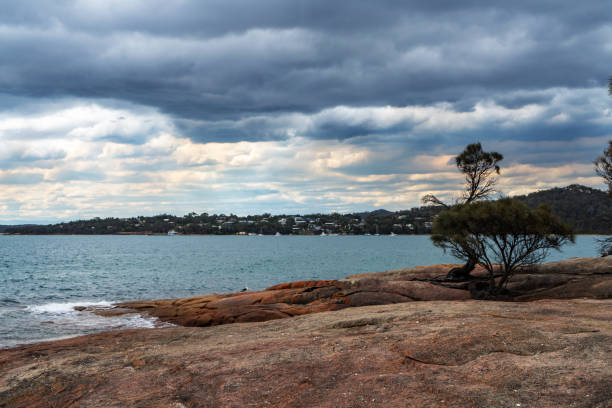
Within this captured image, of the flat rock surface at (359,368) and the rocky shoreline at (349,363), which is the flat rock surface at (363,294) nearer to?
the rocky shoreline at (349,363)

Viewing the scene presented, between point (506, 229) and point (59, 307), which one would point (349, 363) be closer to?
point (506, 229)

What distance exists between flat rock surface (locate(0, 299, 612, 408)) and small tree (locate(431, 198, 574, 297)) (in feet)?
28.6

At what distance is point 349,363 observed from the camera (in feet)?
37.1

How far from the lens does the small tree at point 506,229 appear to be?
979 inches

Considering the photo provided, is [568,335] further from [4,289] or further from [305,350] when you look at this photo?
[4,289]

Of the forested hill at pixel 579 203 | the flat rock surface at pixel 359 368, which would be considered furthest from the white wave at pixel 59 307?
the forested hill at pixel 579 203

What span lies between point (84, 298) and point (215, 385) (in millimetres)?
36512

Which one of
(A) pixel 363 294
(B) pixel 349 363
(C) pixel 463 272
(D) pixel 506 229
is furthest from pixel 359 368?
(C) pixel 463 272

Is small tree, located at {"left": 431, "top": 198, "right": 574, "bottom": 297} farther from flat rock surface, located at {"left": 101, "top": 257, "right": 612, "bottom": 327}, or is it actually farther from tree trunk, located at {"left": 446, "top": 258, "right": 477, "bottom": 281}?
tree trunk, located at {"left": 446, "top": 258, "right": 477, "bottom": 281}

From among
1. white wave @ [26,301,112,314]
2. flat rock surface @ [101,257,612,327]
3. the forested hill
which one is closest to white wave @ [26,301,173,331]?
white wave @ [26,301,112,314]

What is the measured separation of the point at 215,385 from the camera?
35.6ft

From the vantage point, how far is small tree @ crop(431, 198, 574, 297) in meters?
24.9

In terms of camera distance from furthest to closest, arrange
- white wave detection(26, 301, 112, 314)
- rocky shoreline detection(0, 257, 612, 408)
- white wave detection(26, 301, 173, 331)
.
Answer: white wave detection(26, 301, 112, 314)
white wave detection(26, 301, 173, 331)
rocky shoreline detection(0, 257, 612, 408)

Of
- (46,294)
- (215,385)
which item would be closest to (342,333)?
(215,385)
